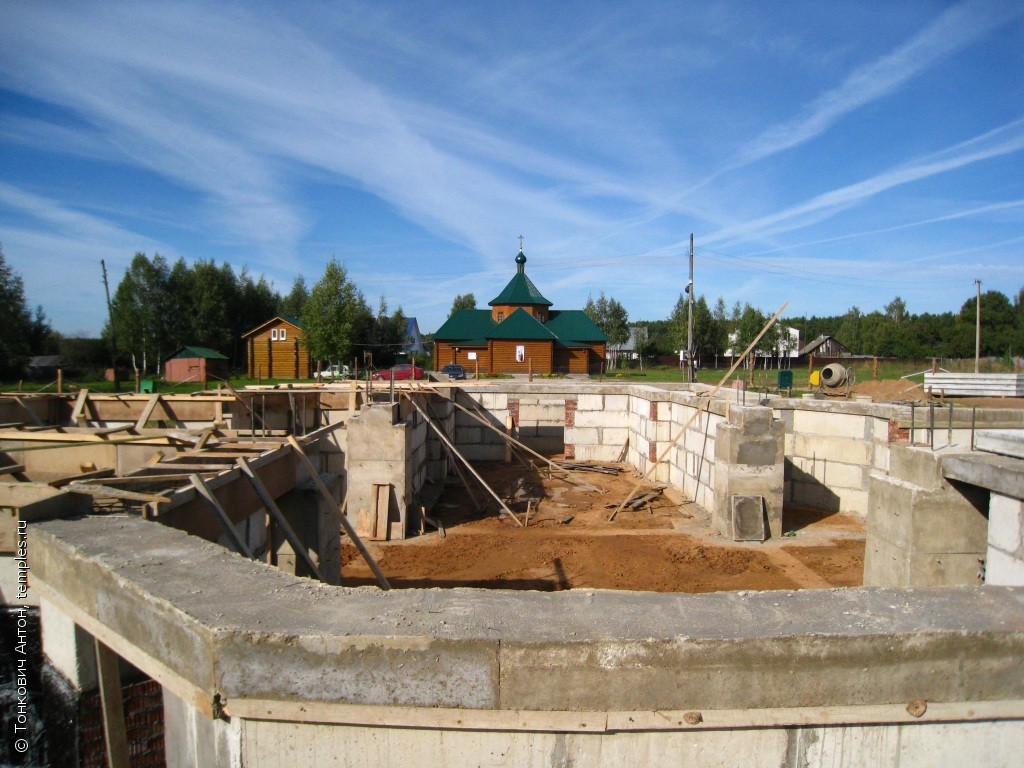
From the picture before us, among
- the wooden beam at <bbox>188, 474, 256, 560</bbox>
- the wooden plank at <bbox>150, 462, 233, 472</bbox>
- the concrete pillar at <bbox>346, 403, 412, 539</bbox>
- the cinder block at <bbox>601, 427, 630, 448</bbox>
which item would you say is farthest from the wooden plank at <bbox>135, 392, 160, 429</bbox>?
the cinder block at <bbox>601, 427, 630, 448</bbox>

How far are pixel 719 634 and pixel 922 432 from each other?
8.33 m

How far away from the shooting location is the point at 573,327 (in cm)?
4459

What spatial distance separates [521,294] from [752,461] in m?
36.8

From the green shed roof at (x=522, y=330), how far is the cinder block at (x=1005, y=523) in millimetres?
36365

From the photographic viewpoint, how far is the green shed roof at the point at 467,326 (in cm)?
4331

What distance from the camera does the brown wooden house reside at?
43.7m

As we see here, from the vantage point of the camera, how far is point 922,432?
28.6 ft

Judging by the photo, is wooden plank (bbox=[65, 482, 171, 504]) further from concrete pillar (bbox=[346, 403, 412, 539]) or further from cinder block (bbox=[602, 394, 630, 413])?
cinder block (bbox=[602, 394, 630, 413])

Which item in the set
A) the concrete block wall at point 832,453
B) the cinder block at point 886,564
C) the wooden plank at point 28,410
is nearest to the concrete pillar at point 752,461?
the concrete block wall at point 832,453

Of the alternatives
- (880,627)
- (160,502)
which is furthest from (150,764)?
(880,627)

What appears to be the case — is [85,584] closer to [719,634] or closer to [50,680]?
[50,680]

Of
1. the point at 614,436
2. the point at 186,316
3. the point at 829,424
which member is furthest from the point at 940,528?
Result: the point at 186,316

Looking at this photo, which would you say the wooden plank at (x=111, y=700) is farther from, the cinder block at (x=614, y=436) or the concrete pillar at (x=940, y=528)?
the cinder block at (x=614, y=436)

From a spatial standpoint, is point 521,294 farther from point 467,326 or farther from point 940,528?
point 940,528
